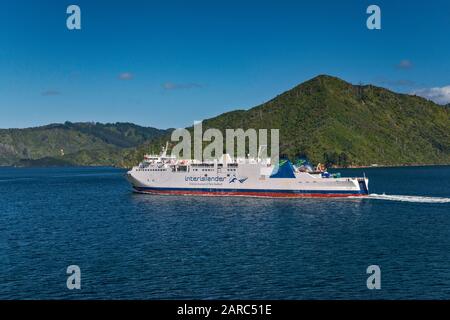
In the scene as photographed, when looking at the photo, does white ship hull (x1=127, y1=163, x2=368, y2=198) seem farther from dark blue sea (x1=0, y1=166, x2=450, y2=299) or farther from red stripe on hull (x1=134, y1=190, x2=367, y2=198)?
dark blue sea (x1=0, y1=166, x2=450, y2=299)

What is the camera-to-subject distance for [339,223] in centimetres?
6059

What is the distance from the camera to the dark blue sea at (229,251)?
32781mm

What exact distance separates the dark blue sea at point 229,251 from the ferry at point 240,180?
33.3ft

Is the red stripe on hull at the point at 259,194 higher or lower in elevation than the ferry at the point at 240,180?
lower

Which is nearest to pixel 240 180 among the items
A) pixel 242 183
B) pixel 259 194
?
pixel 242 183

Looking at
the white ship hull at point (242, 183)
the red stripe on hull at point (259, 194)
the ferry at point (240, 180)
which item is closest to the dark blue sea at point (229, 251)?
the red stripe on hull at point (259, 194)

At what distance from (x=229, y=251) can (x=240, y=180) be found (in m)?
47.7

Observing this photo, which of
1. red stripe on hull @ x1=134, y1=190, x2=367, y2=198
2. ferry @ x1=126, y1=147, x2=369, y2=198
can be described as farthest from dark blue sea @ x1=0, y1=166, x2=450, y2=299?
ferry @ x1=126, y1=147, x2=369, y2=198

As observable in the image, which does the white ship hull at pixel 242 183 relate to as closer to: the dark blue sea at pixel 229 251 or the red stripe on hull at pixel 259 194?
the red stripe on hull at pixel 259 194

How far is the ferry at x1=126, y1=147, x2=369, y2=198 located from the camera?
88625 mm

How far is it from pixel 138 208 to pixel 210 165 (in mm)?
20311

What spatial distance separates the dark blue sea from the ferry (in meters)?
10.1

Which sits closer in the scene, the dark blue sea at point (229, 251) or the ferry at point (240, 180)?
the dark blue sea at point (229, 251)
